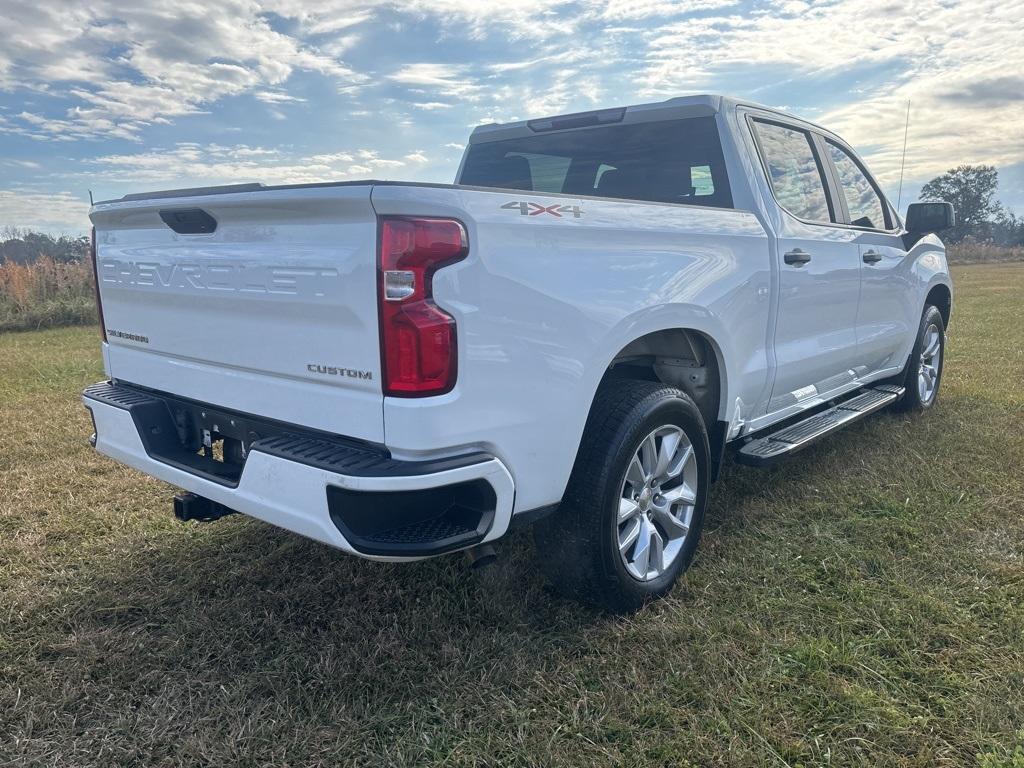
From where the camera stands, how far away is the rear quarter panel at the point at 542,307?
6.98 ft

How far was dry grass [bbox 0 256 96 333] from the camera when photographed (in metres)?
12.4

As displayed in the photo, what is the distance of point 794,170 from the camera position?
13.3 ft

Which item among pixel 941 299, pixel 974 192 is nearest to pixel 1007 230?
pixel 974 192

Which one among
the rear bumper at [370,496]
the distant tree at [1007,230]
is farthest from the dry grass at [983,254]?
the rear bumper at [370,496]

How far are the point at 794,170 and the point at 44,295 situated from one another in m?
13.2

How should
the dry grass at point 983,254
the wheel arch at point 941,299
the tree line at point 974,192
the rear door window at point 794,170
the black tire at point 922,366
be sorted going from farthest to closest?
the tree line at point 974,192
the dry grass at point 983,254
the wheel arch at point 941,299
the black tire at point 922,366
the rear door window at point 794,170

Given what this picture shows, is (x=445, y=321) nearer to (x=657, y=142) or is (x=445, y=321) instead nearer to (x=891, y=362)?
(x=657, y=142)

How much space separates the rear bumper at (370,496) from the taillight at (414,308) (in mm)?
237

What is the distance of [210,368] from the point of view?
271 centimetres

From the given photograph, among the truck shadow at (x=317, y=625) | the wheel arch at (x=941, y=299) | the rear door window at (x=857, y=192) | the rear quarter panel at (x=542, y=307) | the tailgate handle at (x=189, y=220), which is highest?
the rear door window at (x=857, y=192)

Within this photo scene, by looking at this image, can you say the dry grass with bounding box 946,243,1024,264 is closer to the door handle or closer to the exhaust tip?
the door handle

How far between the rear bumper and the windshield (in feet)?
5.25

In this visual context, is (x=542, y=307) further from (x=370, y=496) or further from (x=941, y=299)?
(x=941, y=299)

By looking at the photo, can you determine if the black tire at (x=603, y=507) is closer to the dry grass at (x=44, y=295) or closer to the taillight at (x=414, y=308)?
the taillight at (x=414, y=308)
